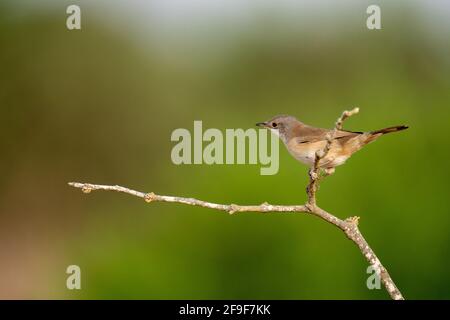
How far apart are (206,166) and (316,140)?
5029 mm

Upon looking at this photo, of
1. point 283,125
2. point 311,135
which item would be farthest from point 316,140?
point 283,125

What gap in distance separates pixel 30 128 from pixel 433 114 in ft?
23.8

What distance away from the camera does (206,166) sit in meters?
11.5

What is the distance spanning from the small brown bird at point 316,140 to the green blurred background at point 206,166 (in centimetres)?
182

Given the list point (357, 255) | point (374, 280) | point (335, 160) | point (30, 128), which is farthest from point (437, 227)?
point (30, 128)

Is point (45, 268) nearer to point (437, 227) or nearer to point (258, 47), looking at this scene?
point (258, 47)

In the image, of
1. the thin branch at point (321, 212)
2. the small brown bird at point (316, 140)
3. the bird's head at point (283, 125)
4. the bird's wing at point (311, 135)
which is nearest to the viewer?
the thin branch at point (321, 212)

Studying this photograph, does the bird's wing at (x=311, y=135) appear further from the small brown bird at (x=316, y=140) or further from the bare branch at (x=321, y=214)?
the bare branch at (x=321, y=214)

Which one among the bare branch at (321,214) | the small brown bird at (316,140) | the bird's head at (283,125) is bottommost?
the bare branch at (321,214)

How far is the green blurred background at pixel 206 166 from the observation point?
873 cm

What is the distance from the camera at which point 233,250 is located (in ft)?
29.7

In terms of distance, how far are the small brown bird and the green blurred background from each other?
1815 mm

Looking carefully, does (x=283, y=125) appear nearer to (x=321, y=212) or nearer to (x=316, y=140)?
(x=316, y=140)

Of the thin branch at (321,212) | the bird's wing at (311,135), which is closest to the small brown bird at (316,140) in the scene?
the bird's wing at (311,135)
